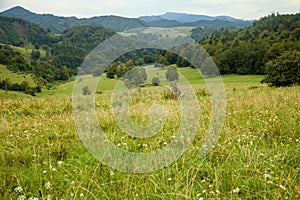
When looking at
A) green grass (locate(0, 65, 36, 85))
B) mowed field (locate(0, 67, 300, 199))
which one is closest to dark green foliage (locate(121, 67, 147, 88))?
mowed field (locate(0, 67, 300, 199))

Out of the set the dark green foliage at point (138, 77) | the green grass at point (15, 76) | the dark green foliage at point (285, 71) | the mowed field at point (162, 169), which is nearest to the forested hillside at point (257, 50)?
the dark green foliage at point (285, 71)

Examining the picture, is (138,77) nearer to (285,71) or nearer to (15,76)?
(285,71)

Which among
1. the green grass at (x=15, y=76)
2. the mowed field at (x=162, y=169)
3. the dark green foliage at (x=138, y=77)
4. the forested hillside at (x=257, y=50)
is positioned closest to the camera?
the mowed field at (x=162, y=169)

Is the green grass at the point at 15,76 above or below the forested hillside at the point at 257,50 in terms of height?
below

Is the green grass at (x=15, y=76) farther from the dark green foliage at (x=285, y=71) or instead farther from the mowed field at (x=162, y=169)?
the mowed field at (x=162, y=169)

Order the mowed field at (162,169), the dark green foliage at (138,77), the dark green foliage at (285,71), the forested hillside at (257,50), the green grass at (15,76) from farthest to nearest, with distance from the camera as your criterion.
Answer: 1. the green grass at (15,76)
2. the forested hillside at (257,50)
3. the dark green foliage at (285,71)
4. the dark green foliage at (138,77)
5. the mowed field at (162,169)

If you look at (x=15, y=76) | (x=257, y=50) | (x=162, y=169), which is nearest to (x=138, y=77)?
(x=162, y=169)

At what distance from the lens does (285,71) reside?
3434 cm

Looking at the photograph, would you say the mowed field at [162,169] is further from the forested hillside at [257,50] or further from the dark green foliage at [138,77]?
the forested hillside at [257,50]

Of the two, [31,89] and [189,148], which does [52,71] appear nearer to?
[31,89]

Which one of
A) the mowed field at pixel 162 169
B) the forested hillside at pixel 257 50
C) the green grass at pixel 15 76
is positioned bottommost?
the green grass at pixel 15 76

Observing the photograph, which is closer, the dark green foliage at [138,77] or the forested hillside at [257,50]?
the dark green foliage at [138,77]

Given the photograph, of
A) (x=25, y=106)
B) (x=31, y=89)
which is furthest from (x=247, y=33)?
(x=25, y=106)

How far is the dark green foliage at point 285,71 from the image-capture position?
32.4 m
